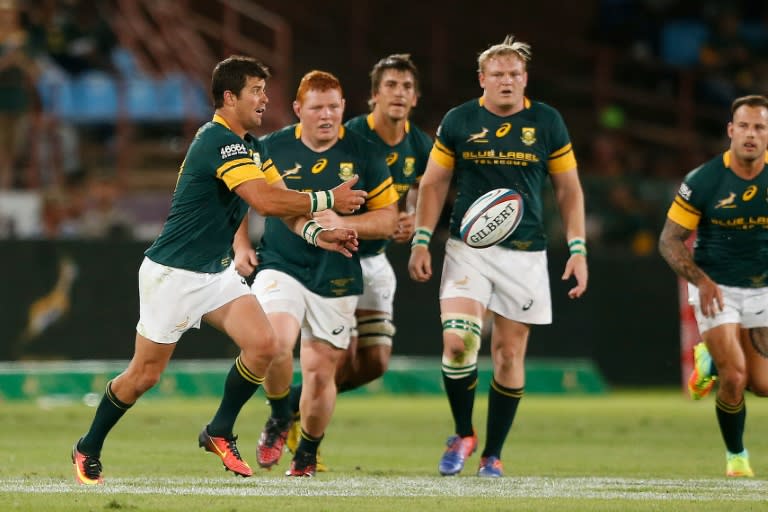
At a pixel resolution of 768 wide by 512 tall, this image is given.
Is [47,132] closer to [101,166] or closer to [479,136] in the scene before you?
[101,166]

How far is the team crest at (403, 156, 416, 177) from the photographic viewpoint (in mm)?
10508

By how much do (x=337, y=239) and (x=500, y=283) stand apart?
5.23 ft

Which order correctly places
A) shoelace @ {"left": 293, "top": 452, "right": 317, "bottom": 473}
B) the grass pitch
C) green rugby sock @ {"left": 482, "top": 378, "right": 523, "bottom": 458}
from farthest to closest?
green rugby sock @ {"left": 482, "top": 378, "right": 523, "bottom": 458}, shoelace @ {"left": 293, "top": 452, "right": 317, "bottom": 473}, the grass pitch

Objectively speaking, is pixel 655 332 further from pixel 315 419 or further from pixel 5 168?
pixel 315 419

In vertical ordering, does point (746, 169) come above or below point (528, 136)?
below

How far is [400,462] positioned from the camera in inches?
405

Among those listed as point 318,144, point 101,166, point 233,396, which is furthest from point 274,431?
point 101,166

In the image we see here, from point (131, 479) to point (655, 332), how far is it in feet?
39.2

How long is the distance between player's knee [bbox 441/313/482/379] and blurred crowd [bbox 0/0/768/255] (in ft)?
30.0

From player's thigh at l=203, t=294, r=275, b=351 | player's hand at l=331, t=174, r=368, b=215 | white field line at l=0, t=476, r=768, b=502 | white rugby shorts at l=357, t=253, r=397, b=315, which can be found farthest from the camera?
white rugby shorts at l=357, t=253, r=397, b=315

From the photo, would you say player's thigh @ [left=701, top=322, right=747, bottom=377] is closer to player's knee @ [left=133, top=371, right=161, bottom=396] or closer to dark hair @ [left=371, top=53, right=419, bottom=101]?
dark hair @ [left=371, top=53, right=419, bottom=101]

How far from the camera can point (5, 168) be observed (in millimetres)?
18594

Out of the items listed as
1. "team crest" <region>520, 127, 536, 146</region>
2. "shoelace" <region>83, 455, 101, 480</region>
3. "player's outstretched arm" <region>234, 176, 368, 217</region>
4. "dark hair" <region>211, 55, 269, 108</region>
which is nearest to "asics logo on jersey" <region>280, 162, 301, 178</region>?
"player's outstretched arm" <region>234, 176, 368, 217</region>

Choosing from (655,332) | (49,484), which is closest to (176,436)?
(49,484)
